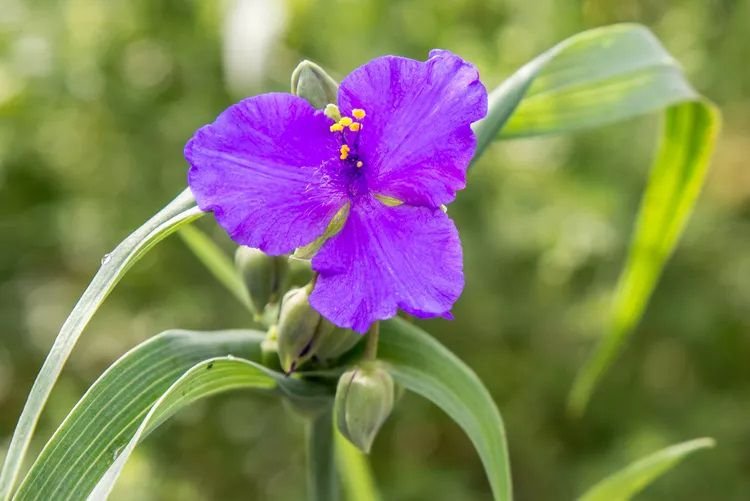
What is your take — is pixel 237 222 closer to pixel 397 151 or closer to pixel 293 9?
pixel 397 151

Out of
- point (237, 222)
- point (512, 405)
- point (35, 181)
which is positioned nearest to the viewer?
point (237, 222)

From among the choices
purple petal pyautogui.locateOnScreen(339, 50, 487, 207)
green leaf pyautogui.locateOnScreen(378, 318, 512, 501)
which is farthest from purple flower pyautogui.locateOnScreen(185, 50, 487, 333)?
green leaf pyautogui.locateOnScreen(378, 318, 512, 501)

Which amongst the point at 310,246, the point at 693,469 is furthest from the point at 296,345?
the point at 693,469

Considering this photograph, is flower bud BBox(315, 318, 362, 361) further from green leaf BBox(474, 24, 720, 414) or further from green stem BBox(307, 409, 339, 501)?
green leaf BBox(474, 24, 720, 414)

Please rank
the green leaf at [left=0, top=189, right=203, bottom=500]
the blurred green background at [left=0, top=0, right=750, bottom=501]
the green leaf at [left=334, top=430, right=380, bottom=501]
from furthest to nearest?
the blurred green background at [left=0, top=0, right=750, bottom=501], the green leaf at [left=334, top=430, right=380, bottom=501], the green leaf at [left=0, top=189, right=203, bottom=500]

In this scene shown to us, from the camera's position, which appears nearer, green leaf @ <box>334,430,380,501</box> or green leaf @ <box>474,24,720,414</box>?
green leaf @ <box>474,24,720,414</box>

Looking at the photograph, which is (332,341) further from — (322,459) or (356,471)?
(356,471)
